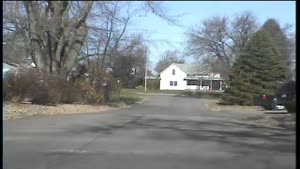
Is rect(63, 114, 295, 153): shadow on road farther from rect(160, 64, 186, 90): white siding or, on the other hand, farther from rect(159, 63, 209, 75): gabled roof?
rect(159, 63, 209, 75): gabled roof

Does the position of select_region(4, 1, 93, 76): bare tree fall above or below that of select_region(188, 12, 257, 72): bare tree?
above

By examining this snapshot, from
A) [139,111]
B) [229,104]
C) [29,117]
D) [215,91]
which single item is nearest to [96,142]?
[229,104]

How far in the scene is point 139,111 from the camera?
59.0ft

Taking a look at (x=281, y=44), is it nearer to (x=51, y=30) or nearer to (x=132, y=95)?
(x=132, y=95)

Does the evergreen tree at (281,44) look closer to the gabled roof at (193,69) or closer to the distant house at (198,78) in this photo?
the distant house at (198,78)

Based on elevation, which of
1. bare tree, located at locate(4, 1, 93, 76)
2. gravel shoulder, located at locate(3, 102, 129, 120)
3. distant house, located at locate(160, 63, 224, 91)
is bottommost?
gravel shoulder, located at locate(3, 102, 129, 120)

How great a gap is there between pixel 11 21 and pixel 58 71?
7.50 m

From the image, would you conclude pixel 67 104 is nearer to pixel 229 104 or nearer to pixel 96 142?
pixel 96 142

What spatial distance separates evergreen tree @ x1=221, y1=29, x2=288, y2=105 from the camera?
3.45m

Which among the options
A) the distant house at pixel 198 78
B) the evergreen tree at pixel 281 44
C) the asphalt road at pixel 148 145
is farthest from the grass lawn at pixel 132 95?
the evergreen tree at pixel 281 44

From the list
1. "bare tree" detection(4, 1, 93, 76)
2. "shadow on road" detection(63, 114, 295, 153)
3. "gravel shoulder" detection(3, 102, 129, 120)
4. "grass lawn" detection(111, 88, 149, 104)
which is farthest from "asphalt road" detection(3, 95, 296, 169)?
"bare tree" detection(4, 1, 93, 76)

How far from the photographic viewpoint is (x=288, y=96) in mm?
2967

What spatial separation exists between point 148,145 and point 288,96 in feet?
20.1

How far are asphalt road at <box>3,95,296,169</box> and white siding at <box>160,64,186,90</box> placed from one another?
0.40 metres
